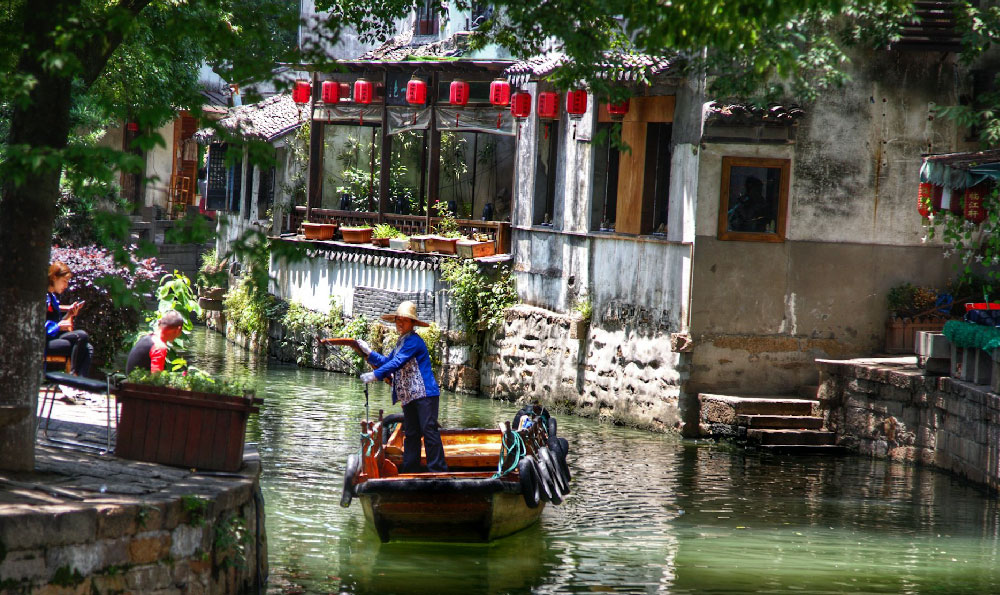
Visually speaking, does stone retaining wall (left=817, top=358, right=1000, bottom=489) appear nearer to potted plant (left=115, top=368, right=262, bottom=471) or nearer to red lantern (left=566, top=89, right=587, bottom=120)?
red lantern (left=566, top=89, right=587, bottom=120)

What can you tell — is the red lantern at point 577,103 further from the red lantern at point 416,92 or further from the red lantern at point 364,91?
the red lantern at point 364,91

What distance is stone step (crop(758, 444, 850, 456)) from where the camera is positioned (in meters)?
16.4

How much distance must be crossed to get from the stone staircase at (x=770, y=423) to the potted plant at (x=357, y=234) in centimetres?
902

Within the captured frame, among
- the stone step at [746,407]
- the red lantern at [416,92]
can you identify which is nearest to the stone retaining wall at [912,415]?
the stone step at [746,407]

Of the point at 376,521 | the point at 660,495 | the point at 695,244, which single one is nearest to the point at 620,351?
the point at 695,244

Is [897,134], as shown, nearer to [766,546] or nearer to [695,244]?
[695,244]

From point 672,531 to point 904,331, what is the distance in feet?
23.2

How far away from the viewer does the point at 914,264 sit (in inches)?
685

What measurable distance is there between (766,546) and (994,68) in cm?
869

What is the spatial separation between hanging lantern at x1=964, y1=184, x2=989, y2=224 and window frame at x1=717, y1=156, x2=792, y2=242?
300 cm

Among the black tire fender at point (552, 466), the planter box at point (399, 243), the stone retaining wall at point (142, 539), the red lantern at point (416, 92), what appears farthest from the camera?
the planter box at point (399, 243)

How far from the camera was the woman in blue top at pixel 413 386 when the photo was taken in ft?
35.7

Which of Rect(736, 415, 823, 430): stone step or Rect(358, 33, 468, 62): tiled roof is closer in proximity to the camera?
Rect(736, 415, 823, 430): stone step

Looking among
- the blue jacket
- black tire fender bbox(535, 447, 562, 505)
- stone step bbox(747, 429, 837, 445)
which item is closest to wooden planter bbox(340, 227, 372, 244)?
stone step bbox(747, 429, 837, 445)
